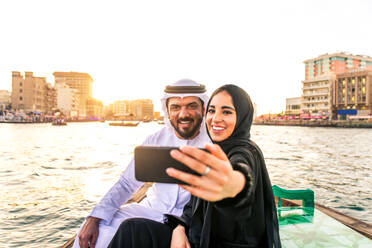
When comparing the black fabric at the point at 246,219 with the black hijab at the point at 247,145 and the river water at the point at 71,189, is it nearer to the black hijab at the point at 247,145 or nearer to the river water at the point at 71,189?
the black hijab at the point at 247,145

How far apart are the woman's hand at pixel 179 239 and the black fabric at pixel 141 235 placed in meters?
0.10

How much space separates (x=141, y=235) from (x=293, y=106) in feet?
416

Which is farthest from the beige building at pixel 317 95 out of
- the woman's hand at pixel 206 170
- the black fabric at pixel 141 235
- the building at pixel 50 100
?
the building at pixel 50 100

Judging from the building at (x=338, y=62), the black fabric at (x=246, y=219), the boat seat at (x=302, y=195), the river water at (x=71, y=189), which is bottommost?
the river water at (x=71, y=189)

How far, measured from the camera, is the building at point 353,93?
264ft

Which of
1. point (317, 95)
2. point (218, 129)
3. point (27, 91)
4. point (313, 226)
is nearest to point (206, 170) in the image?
point (218, 129)

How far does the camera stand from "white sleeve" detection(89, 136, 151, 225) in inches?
100

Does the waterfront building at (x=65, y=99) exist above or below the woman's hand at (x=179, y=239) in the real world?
above

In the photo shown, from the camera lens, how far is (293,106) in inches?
4626

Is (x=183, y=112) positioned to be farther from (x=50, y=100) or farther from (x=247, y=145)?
(x=50, y=100)

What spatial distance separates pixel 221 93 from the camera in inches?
71.5

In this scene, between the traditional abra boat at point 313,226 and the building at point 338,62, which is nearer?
the traditional abra boat at point 313,226

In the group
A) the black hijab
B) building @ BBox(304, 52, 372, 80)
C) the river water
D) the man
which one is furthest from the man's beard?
building @ BBox(304, 52, 372, 80)

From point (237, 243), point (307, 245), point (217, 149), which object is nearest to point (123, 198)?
point (237, 243)
